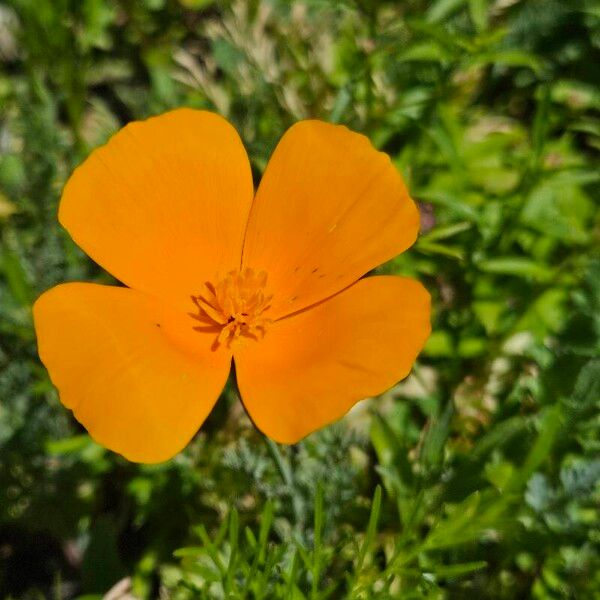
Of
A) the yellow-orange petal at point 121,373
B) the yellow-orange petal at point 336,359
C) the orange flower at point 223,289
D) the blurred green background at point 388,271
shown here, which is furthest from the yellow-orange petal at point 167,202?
the blurred green background at point 388,271

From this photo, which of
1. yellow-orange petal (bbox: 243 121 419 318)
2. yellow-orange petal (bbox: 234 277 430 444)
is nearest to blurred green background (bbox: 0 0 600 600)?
yellow-orange petal (bbox: 234 277 430 444)

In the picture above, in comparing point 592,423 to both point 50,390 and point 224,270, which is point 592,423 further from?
point 50,390

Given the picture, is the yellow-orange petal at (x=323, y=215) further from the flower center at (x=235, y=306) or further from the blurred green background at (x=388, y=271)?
the blurred green background at (x=388, y=271)

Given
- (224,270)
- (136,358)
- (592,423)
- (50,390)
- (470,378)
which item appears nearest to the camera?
(136,358)

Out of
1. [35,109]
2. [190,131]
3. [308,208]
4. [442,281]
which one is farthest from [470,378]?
[35,109]

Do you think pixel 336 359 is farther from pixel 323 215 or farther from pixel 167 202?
pixel 167 202

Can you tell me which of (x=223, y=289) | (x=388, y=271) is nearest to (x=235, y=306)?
(x=223, y=289)

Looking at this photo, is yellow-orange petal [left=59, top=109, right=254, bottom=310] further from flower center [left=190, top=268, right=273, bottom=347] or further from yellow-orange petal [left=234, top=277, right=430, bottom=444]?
yellow-orange petal [left=234, top=277, right=430, bottom=444]
